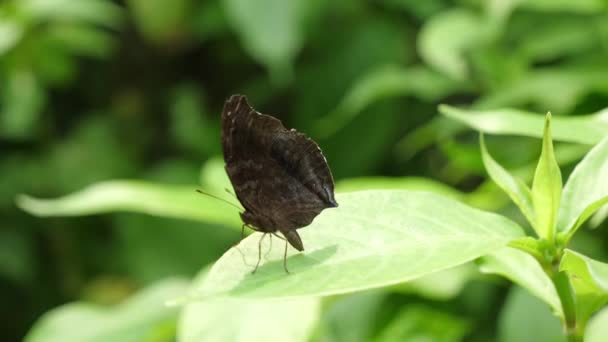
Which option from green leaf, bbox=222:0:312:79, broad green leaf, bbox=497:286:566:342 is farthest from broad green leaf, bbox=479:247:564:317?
green leaf, bbox=222:0:312:79

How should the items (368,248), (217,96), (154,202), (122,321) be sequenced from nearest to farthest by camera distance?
(368,248) < (154,202) < (122,321) < (217,96)

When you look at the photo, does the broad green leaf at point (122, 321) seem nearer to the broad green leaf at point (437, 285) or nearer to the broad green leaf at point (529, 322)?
the broad green leaf at point (437, 285)

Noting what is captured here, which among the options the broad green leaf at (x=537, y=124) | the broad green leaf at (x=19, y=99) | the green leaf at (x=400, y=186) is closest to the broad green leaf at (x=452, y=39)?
the green leaf at (x=400, y=186)

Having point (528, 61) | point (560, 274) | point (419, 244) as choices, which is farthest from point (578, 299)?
point (528, 61)

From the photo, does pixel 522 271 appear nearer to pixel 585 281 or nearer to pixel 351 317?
pixel 585 281

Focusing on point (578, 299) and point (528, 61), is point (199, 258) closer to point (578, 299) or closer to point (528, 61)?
point (528, 61)

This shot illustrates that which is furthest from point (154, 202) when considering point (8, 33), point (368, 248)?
point (8, 33)
